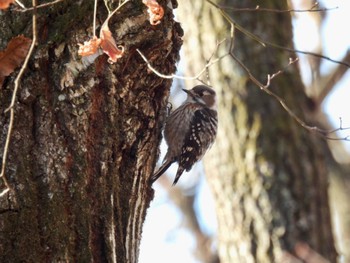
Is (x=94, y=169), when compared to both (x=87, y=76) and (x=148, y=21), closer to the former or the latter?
(x=87, y=76)

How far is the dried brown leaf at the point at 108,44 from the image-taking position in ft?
11.5

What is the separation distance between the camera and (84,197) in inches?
140

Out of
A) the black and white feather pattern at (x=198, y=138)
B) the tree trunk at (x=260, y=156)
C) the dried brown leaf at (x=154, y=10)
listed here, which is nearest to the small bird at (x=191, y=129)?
the black and white feather pattern at (x=198, y=138)

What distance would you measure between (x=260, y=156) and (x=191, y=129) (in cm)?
68

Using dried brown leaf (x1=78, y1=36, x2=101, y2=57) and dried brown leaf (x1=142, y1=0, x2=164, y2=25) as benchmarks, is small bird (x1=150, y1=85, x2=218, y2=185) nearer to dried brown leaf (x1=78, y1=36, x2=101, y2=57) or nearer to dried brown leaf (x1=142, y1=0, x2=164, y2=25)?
dried brown leaf (x1=142, y1=0, x2=164, y2=25)

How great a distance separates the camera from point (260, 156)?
728cm

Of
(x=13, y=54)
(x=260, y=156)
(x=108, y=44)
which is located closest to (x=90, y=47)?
(x=108, y=44)

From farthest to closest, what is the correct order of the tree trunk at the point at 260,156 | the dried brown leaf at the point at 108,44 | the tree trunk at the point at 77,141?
the tree trunk at the point at 260,156 → the dried brown leaf at the point at 108,44 → the tree trunk at the point at 77,141

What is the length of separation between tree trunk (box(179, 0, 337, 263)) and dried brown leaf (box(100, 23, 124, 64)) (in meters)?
3.82

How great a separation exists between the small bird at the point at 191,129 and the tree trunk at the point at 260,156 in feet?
0.91

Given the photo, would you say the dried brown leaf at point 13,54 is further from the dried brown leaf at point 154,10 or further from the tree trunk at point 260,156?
the tree trunk at point 260,156

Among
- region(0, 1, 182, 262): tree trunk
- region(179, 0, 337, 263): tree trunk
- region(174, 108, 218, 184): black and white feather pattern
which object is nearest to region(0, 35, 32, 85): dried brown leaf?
region(0, 1, 182, 262): tree trunk

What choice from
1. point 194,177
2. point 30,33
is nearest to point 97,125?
point 30,33

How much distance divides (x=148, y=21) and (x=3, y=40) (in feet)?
2.45
